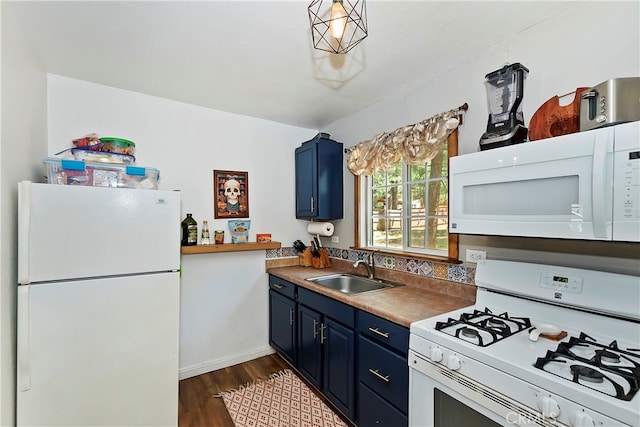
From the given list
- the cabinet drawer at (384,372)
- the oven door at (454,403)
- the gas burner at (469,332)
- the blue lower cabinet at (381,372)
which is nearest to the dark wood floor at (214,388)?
the blue lower cabinet at (381,372)

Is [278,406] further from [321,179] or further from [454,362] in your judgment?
[321,179]

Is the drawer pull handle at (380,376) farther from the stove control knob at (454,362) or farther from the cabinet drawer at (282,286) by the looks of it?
the cabinet drawer at (282,286)

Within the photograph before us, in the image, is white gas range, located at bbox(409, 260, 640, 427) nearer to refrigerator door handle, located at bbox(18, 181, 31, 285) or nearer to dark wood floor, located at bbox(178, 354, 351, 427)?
dark wood floor, located at bbox(178, 354, 351, 427)

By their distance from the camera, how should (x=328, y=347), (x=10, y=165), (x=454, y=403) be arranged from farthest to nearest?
1. (x=328, y=347)
2. (x=10, y=165)
3. (x=454, y=403)

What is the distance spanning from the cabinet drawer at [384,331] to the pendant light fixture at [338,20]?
1335mm

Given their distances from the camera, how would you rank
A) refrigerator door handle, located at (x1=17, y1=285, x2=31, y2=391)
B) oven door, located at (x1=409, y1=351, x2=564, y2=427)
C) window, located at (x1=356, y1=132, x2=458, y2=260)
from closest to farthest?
1. oven door, located at (x1=409, y1=351, x2=564, y2=427)
2. refrigerator door handle, located at (x1=17, y1=285, x2=31, y2=391)
3. window, located at (x1=356, y1=132, x2=458, y2=260)

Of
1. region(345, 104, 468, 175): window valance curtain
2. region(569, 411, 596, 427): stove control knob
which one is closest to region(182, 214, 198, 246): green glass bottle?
region(345, 104, 468, 175): window valance curtain

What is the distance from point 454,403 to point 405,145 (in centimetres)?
163

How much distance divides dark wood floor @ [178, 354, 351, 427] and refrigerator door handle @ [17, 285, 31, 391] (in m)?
0.97

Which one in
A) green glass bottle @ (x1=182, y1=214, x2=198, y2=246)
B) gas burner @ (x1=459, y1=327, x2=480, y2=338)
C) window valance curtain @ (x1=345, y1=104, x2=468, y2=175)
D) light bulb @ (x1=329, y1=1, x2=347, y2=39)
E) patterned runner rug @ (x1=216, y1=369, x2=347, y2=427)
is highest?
light bulb @ (x1=329, y1=1, x2=347, y2=39)

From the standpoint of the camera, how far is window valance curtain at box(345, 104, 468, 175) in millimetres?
1903

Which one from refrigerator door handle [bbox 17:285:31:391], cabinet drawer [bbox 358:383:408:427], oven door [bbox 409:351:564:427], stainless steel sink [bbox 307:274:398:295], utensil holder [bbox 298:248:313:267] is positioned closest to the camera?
oven door [bbox 409:351:564:427]

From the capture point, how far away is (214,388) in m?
2.36

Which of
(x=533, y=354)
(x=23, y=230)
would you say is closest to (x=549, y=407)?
(x=533, y=354)
